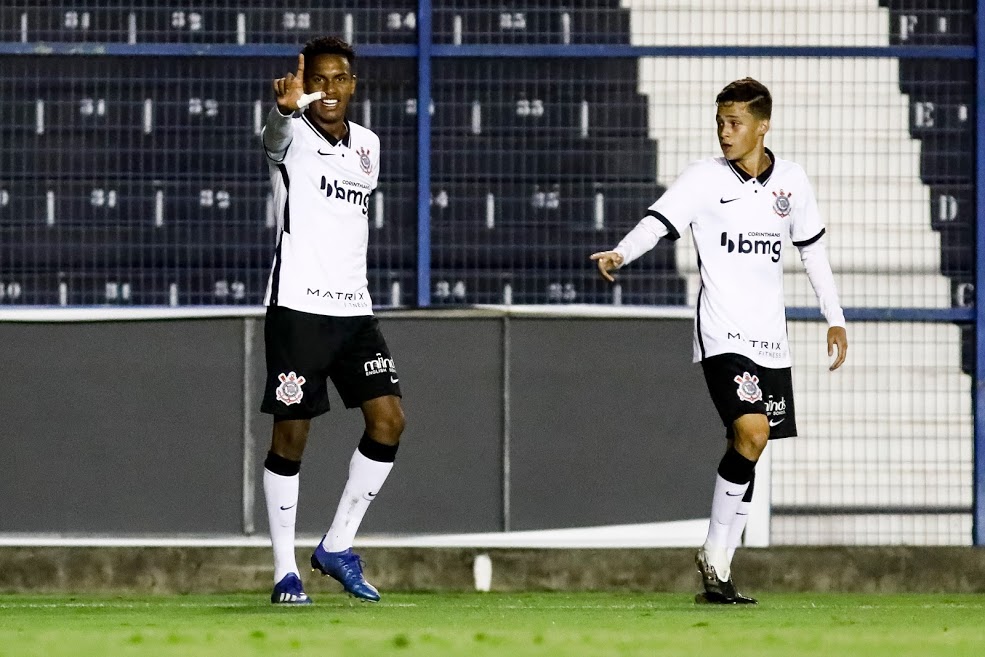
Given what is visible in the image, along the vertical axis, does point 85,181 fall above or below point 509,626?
above

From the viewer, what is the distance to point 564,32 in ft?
33.9

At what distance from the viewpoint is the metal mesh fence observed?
33.6 feet

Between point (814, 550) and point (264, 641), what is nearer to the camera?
point (264, 641)

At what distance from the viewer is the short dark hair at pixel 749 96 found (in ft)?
26.7

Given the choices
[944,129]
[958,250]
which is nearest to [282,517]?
[958,250]

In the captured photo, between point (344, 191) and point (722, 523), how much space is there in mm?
1753

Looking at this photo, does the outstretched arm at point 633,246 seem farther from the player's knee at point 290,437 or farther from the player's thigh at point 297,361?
the player's knee at point 290,437

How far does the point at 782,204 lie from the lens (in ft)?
26.7

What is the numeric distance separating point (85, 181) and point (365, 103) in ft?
4.27

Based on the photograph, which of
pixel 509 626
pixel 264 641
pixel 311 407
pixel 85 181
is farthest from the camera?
pixel 85 181

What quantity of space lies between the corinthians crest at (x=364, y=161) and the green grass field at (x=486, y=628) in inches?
58.1

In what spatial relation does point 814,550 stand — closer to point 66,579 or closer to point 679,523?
point 679,523

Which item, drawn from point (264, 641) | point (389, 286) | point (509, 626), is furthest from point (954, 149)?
point (264, 641)

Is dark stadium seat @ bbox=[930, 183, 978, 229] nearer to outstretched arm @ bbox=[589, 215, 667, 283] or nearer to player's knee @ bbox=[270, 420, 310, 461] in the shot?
outstretched arm @ bbox=[589, 215, 667, 283]
